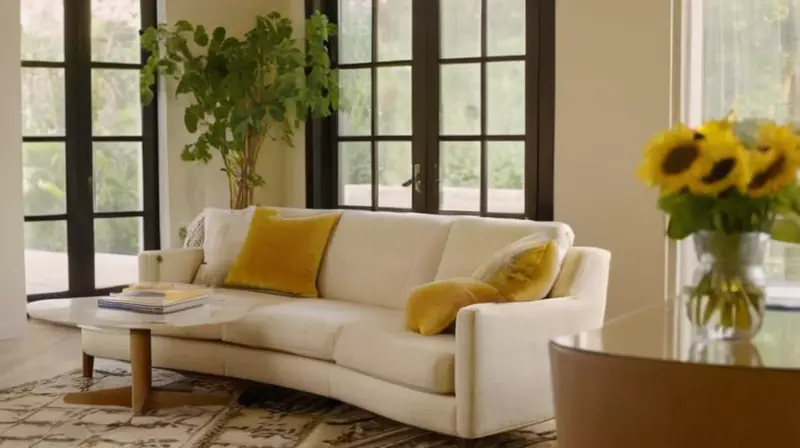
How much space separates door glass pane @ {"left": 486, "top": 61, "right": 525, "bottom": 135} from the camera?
589 cm

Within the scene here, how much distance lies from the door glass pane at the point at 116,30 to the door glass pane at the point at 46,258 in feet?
3.88

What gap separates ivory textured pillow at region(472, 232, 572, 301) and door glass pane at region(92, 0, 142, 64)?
3.88 m

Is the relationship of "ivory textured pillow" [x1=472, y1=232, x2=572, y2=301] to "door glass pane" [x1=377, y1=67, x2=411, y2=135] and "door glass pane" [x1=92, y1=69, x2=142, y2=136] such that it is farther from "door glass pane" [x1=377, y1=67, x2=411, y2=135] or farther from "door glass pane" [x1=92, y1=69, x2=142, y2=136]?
"door glass pane" [x1=92, y1=69, x2=142, y2=136]

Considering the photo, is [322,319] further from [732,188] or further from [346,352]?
[732,188]

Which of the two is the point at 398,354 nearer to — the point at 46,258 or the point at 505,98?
the point at 505,98

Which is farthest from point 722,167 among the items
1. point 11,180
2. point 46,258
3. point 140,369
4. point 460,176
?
point 46,258

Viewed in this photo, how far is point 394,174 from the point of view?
657cm

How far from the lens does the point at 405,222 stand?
4934 mm

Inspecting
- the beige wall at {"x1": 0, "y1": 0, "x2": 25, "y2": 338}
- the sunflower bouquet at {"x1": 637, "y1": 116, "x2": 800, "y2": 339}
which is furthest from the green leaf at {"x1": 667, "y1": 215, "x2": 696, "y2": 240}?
the beige wall at {"x1": 0, "y1": 0, "x2": 25, "y2": 338}

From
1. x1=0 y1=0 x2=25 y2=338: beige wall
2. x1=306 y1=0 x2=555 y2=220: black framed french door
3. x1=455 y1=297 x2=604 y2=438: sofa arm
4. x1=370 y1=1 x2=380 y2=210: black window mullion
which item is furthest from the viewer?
x1=370 y1=1 x2=380 y2=210: black window mullion

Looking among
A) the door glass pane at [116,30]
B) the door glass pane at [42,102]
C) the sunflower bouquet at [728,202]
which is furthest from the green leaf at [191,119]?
the sunflower bouquet at [728,202]

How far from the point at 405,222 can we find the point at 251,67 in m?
2.10

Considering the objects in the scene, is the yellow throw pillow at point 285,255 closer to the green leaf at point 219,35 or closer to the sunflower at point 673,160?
the green leaf at point 219,35

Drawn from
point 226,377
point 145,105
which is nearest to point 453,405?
point 226,377
